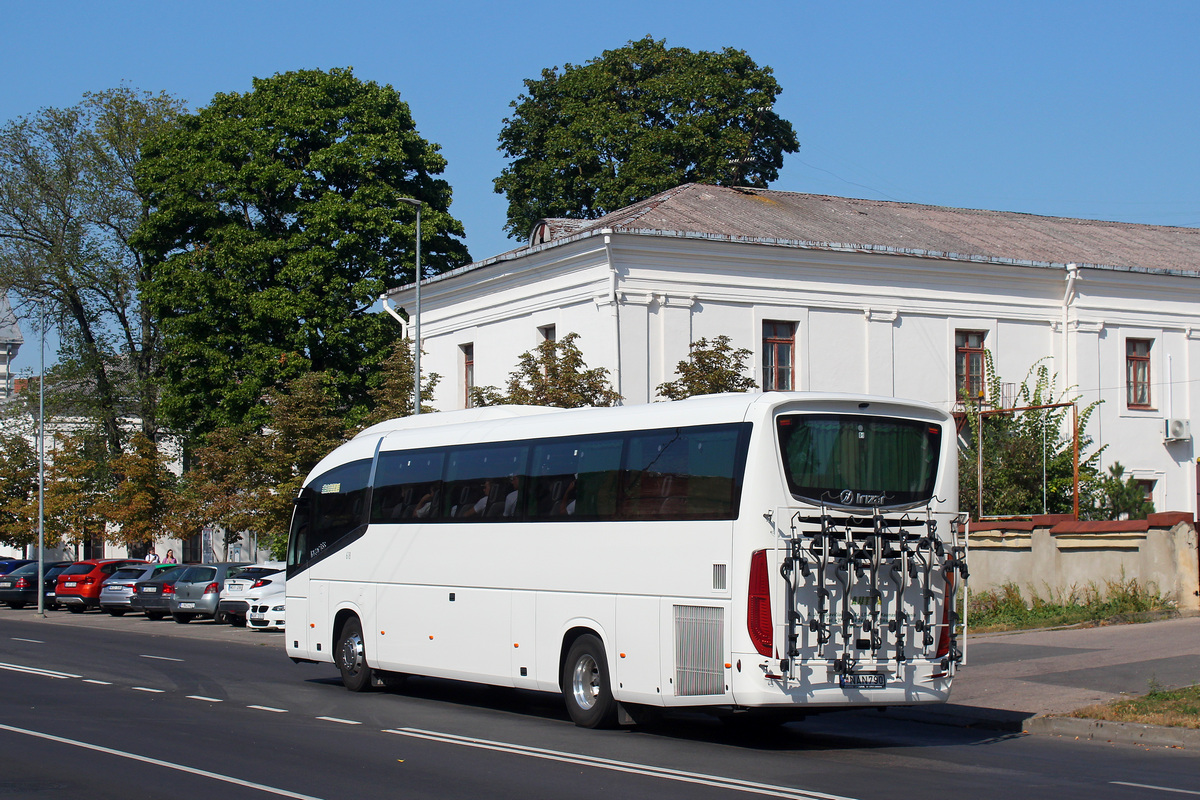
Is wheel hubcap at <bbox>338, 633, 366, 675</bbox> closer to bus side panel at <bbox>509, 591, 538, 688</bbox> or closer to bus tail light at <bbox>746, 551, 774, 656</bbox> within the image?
bus side panel at <bbox>509, 591, 538, 688</bbox>

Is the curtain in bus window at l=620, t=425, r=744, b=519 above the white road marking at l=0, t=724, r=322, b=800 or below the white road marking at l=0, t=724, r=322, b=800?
above

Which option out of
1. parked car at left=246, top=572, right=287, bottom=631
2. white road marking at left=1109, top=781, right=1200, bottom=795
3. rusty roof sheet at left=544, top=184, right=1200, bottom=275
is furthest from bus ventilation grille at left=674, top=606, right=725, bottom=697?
rusty roof sheet at left=544, top=184, right=1200, bottom=275

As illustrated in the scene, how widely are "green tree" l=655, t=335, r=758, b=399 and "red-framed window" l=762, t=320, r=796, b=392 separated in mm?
3607

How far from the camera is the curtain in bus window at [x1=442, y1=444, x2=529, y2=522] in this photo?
50.4 ft

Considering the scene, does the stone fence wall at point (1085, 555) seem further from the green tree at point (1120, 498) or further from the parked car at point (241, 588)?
the parked car at point (241, 588)

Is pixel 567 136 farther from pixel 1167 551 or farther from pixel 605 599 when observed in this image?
pixel 605 599

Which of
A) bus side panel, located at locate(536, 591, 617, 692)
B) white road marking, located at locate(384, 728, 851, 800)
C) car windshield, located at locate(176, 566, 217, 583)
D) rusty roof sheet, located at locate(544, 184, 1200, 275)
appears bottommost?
car windshield, located at locate(176, 566, 217, 583)

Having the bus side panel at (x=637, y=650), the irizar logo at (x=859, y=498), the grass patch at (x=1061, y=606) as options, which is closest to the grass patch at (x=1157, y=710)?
the irizar logo at (x=859, y=498)

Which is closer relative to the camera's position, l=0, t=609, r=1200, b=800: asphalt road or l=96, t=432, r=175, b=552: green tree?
l=0, t=609, r=1200, b=800: asphalt road

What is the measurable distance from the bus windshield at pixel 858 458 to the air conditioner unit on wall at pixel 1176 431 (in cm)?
2847

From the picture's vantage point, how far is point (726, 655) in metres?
12.3

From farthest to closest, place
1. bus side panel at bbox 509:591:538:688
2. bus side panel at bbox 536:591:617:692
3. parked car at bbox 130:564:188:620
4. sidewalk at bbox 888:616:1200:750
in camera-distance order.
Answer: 1. parked car at bbox 130:564:188:620
2. bus side panel at bbox 509:591:538:688
3. bus side panel at bbox 536:591:617:692
4. sidewalk at bbox 888:616:1200:750

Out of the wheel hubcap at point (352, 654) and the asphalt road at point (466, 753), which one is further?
the wheel hubcap at point (352, 654)

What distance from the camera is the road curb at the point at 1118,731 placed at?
41.5 feet
